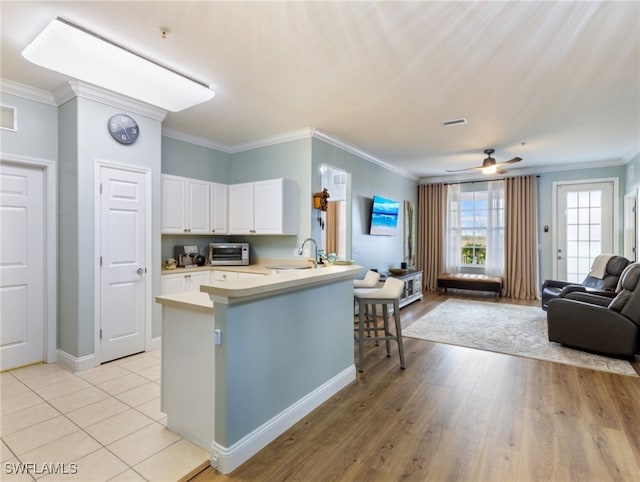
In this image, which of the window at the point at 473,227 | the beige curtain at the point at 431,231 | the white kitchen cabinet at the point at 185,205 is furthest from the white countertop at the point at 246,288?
the window at the point at 473,227

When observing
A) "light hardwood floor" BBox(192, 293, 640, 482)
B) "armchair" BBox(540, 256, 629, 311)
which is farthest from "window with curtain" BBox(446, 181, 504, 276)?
"light hardwood floor" BBox(192, 293, 640, 482)

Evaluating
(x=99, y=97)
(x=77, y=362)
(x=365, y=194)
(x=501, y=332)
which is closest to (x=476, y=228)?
(x=365, y=194)

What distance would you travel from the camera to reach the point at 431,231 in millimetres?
7812

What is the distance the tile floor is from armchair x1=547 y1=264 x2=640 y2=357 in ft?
12.8

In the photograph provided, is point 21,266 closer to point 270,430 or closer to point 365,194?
point 270,430

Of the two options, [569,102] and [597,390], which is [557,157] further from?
[597,390]

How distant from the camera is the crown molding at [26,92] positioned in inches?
117

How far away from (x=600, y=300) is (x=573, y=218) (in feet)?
11.8

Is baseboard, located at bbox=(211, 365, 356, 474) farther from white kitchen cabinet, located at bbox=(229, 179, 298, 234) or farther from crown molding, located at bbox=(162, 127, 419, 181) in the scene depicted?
crown molding, located at bbox=(162, 127, 419, 181)

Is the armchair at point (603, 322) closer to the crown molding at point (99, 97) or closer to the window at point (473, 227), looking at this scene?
the window at point (473, 227)

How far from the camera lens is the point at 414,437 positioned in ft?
7.00

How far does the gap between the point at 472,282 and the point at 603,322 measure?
3.18 metres

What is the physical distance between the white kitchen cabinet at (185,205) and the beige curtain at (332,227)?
2.68 meters

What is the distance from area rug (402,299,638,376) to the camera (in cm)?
347
